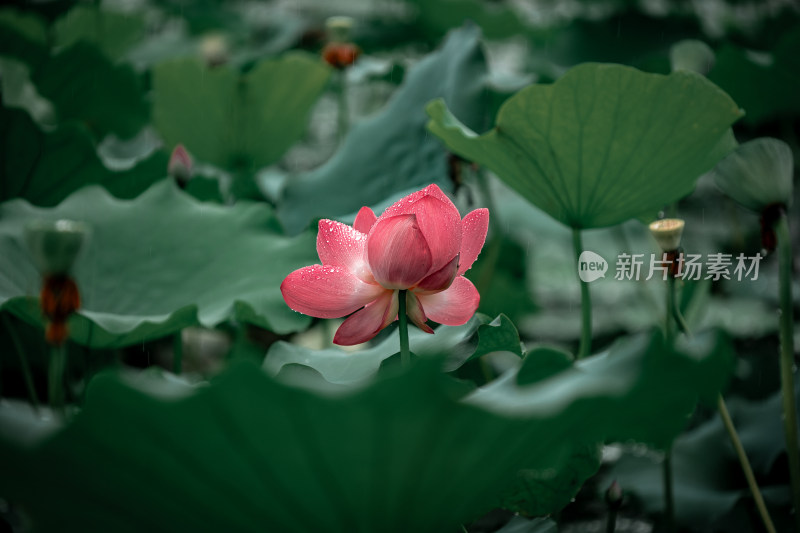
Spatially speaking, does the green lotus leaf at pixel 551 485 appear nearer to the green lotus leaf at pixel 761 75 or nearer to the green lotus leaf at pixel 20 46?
the green lotus leaf at pixel 761 75

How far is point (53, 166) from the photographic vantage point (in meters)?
0.86

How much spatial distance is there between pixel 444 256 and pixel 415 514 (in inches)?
6.3

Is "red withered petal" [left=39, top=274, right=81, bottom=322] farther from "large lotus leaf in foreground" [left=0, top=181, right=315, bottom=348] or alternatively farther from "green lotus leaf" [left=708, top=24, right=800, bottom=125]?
"green lotus leaf" [left=708, top=24, right=800, bottom=125]

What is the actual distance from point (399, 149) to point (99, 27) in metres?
0.98

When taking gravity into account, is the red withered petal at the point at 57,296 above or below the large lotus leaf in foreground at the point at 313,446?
above

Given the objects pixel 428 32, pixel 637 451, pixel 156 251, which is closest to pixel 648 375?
pixel 156 251

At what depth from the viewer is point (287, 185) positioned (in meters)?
0.96

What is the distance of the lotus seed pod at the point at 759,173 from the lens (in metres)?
0.61

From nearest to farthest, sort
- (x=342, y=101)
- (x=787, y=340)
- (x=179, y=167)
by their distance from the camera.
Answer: (x=787, y=340) < (x=179, y=167) < (x=342, y=101)

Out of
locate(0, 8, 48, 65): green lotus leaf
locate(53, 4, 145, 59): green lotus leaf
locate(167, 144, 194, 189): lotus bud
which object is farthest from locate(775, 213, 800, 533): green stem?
locate(53, 4, 145, 59): green lotus leaf

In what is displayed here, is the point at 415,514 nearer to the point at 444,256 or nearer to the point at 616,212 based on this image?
the point at 444,256

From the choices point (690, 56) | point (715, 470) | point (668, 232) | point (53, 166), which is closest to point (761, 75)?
point (690, 56)

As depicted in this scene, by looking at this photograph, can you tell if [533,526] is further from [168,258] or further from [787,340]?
[168,258]

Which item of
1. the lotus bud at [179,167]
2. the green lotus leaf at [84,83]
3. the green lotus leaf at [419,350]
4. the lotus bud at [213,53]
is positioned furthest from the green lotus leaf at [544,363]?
the lotus bud at [213,53]
